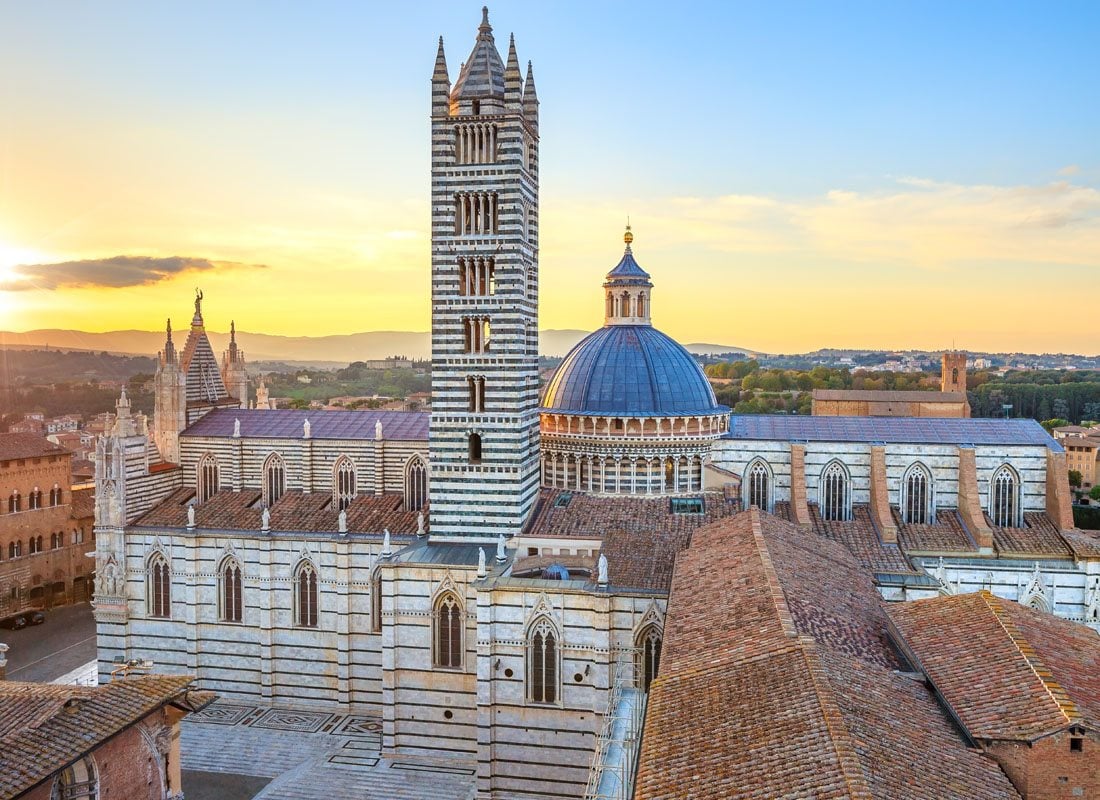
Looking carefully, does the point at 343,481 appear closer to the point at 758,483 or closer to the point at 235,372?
the point at 235,372

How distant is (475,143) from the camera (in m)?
30.7

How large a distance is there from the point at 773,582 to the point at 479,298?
15.3 metres

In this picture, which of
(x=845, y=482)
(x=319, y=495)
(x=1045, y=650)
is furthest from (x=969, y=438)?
(x=319, y=495)

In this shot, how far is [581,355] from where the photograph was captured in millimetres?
36469

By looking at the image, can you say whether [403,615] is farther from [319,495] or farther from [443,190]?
[443,190]

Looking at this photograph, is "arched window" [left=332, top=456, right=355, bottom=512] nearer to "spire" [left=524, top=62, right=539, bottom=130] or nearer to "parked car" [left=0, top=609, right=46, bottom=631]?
"spire" [left=524, top=62, right=539, bottom=130]

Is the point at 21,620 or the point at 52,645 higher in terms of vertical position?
the point at 21,620

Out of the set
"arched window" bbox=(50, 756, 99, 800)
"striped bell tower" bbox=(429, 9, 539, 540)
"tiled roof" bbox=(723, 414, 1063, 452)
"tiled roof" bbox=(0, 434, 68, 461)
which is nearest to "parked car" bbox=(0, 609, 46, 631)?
"tiled roof" bbox=(0, 434, 68, 461)

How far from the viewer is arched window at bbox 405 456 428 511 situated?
3612 centimetres

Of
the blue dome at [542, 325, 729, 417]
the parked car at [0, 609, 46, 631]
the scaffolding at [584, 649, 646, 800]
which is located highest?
the blue dome at [542, 325, 729, 417]

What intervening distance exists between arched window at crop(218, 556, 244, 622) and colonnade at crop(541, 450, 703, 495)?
Result: 1334 cm

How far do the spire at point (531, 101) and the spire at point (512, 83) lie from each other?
3.89ft

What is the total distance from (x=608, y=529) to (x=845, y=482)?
32.9 feet

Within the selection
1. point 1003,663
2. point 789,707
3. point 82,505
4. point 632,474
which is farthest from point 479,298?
point 82,505
